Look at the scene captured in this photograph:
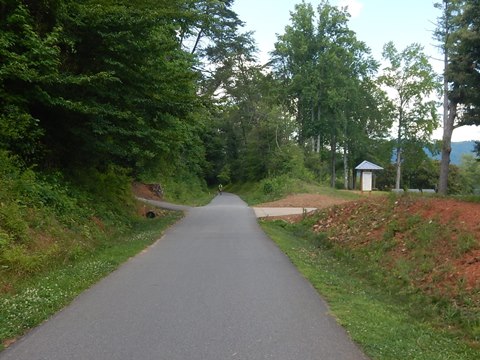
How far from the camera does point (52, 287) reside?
7328 millimetres

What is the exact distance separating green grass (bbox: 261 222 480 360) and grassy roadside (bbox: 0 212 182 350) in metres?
3.89

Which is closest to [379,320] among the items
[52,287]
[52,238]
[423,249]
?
[423,249]

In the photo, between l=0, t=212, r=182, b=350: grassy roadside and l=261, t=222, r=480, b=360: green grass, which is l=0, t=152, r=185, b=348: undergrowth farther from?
l=261, t=222, r=480, b=360: green grass

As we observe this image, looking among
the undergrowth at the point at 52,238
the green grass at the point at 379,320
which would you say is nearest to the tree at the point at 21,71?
the undergrowth at the point at 52,238

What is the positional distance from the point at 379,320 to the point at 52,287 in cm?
492

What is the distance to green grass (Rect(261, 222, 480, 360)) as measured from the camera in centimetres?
516

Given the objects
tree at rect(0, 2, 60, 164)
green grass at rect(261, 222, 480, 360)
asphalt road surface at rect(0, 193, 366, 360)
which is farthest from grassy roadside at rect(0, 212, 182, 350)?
green grass at rect(261, 222, 480, 360)

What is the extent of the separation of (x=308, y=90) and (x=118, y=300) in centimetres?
5060

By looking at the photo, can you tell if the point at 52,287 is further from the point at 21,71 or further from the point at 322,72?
the point at 322,72

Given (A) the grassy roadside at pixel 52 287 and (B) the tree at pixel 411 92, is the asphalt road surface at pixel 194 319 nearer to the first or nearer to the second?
(A) the grassy roadside at pixel 52 287

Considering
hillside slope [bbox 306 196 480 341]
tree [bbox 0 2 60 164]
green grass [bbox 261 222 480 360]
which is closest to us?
green grass [bbox 261 222 480 360]

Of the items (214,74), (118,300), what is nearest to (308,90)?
(214,74)

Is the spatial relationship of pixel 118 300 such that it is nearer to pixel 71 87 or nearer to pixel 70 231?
pixel 70 231

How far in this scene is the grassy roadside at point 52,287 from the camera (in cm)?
567
